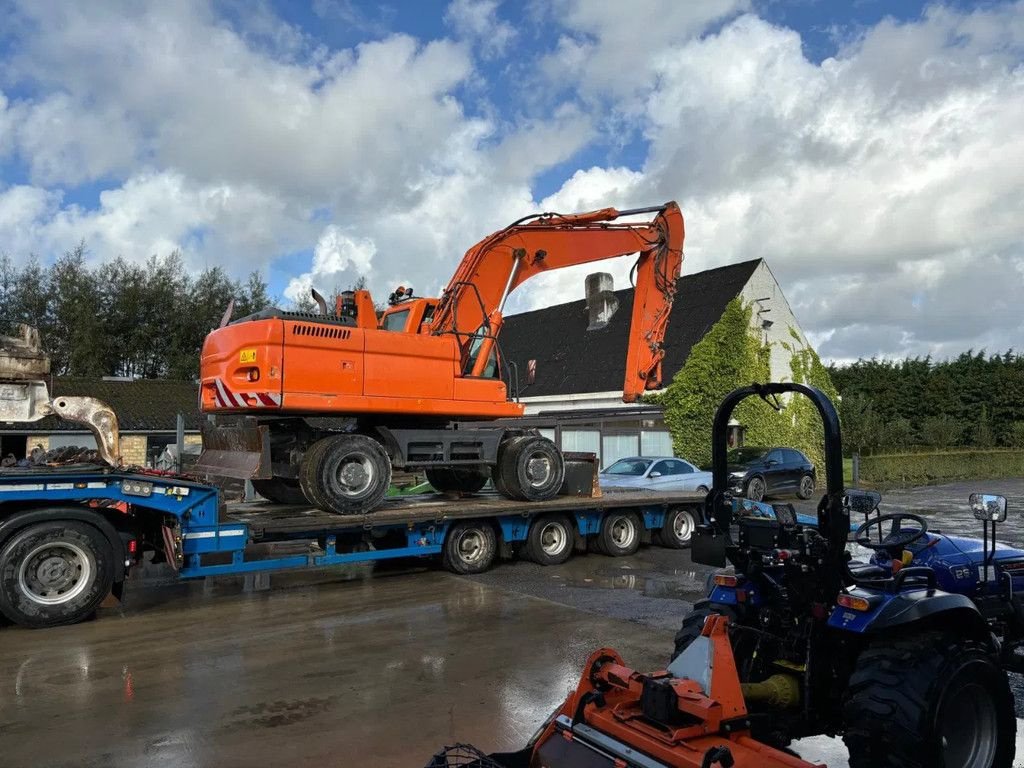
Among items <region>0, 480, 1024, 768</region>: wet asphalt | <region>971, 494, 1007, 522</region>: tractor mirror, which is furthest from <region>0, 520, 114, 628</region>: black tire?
<region>971, 494, 1007, 522</region>: tractor mirror

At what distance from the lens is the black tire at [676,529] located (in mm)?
13062

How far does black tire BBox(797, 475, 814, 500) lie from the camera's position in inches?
825

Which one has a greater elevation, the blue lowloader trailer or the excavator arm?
the excavator arm

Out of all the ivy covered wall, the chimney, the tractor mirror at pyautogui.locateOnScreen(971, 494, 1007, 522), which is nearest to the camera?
the tractor mirror at pyautogui.locateOnScreen(971, 494, 1007, 522)

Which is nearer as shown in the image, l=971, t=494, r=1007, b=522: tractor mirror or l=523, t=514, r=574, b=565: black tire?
l=971, t=494, r=1007, b=522: tractor mirror

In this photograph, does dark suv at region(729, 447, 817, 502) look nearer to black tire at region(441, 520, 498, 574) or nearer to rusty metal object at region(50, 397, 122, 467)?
black tire at region(441, 520, 498, 574)

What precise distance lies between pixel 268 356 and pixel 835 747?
22.4 ft

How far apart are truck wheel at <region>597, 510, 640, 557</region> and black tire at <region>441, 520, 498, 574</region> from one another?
2.04 meters

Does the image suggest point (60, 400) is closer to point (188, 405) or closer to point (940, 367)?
point (188, 405)

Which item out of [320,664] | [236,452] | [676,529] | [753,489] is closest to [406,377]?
[236,452]

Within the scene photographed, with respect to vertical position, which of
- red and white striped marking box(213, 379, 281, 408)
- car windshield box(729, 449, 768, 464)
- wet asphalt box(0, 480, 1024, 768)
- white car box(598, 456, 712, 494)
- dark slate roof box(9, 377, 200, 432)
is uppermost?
dark slate roof box(9, 377, 200, 432)

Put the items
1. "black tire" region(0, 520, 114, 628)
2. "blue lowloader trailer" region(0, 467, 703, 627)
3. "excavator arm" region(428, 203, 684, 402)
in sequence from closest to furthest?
"black tire" region(0, 520, 114, 628)
"blue lowloader trailer" region(0, 467, 703, 627)
"excavator arm" region(428, 203, 684, 402)

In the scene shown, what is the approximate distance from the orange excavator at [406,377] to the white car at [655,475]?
12.0 ft

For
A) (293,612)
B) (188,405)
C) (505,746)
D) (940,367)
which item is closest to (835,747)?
(505,746)
